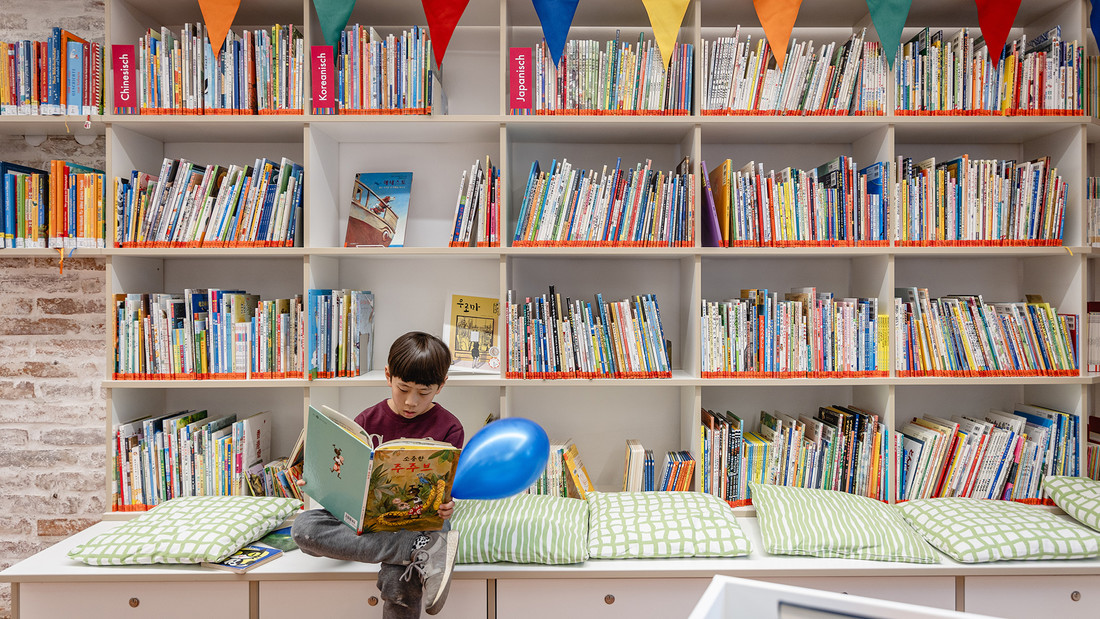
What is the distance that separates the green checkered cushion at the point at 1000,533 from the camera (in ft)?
5.64

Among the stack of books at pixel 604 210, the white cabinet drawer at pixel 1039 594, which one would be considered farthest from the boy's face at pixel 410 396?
the white cabinet drawer at pixel 1039 594

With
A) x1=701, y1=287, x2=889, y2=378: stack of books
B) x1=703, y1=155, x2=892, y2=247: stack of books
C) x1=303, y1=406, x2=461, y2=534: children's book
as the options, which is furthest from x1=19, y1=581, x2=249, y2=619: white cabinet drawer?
x1=703, y1=155, x2=892, y2=247: stack of books

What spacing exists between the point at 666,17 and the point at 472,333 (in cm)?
121

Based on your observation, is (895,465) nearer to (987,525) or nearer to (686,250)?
(987,525)

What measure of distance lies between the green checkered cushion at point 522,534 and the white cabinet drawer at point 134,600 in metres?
0.62

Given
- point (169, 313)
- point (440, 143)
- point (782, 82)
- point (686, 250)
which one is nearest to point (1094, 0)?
point (782, 82)

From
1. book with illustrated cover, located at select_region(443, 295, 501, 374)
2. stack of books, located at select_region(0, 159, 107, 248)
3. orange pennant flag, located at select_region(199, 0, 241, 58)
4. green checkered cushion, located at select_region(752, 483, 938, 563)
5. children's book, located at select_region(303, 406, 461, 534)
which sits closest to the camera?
children's book, located at select_region(303, 406, 461, 534)

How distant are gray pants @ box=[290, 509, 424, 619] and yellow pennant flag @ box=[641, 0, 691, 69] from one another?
162 centimetres

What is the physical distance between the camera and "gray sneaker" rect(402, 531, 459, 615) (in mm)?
1577

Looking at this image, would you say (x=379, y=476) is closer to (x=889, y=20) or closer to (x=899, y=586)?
(x=899, y=586)

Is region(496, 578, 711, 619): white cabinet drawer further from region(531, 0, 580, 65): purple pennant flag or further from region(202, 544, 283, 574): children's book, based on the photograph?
region(531, 0, 580, 65): purple pennant flag

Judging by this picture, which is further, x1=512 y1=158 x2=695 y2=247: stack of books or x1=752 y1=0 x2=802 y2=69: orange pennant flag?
x1=512 y1=158 x2=695 y2=247: stack of books

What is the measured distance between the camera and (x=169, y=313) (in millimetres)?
2043

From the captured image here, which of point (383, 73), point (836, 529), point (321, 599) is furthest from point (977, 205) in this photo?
point (321, 599)
